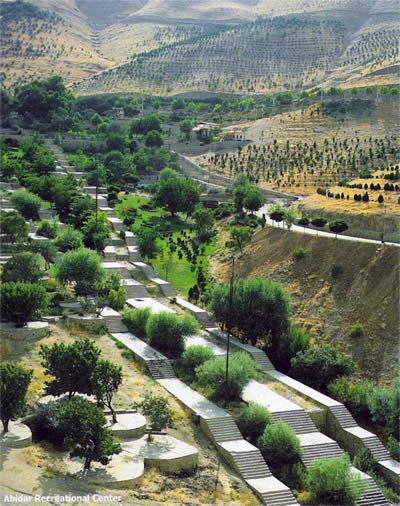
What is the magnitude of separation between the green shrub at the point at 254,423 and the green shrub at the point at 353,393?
4.08 m

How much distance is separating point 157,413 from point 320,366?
28.5ft

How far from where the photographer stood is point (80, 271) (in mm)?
40906

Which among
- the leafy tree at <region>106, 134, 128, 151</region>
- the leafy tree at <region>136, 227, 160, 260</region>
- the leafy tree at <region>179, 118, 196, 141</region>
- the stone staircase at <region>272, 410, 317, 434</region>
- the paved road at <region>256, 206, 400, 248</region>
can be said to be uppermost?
the leafy tree at <region>179, 118, 196, 141</region>

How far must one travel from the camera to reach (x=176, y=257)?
165 ft

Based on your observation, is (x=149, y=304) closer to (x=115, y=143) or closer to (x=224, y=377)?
(x=224, y=377)

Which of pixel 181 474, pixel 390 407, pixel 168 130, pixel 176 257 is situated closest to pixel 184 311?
pixel 176 257

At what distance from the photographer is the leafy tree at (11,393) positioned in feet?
89.8

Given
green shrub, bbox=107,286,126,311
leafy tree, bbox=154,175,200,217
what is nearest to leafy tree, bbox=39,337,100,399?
green shrub, bbox=107,286,126,311

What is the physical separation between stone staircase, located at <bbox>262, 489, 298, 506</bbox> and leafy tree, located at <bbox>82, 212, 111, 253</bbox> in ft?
75.9

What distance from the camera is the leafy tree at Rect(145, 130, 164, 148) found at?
79250 mm

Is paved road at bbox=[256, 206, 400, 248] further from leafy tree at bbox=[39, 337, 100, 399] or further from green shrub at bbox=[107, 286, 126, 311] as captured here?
leafy tree at bbox=[39, 337, 100, 399]

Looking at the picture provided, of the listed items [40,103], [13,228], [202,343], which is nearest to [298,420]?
[202,343]

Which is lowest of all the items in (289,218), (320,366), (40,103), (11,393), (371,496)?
(371,496)

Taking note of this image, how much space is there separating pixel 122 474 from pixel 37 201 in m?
29.5
